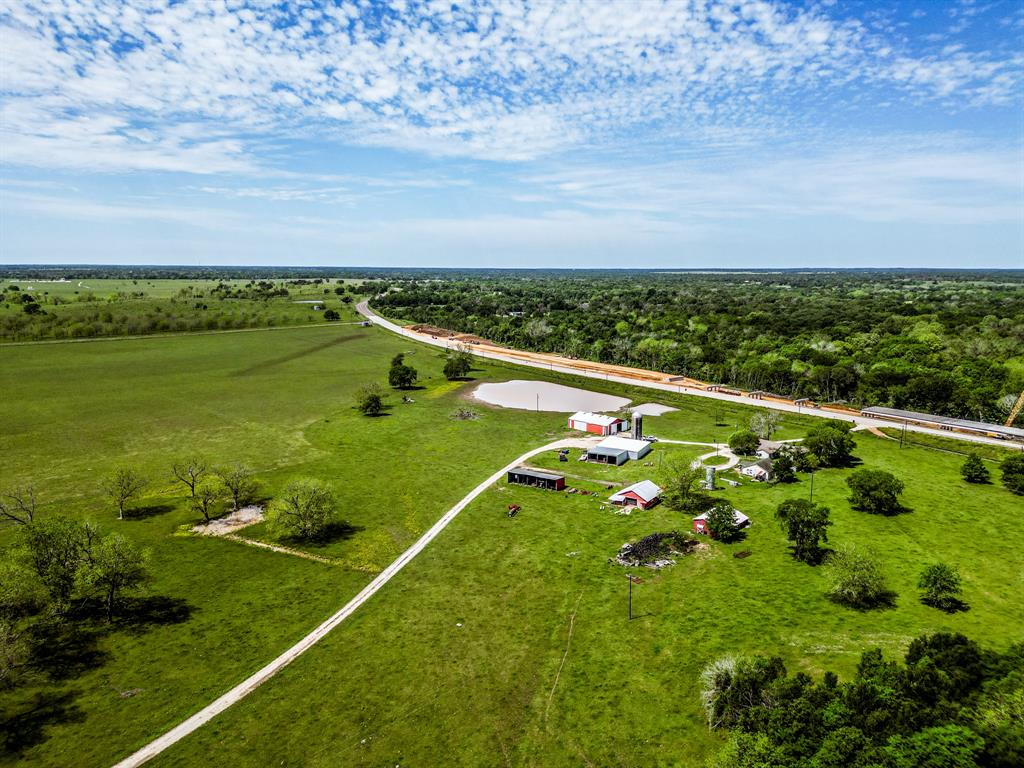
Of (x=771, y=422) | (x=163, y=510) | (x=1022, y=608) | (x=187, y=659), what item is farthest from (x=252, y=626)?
(x=771, y=422)

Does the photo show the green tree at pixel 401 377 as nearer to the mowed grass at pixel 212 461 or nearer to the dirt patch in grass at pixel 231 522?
the mowed grass at pixel 212 461

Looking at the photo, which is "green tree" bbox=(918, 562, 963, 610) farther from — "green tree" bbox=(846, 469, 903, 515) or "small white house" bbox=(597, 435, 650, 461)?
"small white house" bbox=(597, 435, 650, 461)

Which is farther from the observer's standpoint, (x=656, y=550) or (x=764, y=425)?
(x=764, y=425)

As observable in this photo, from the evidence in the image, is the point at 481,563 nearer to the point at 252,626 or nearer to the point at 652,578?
the point at 652,578

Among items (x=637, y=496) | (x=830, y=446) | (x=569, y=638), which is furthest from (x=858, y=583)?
(x=830, y=446)

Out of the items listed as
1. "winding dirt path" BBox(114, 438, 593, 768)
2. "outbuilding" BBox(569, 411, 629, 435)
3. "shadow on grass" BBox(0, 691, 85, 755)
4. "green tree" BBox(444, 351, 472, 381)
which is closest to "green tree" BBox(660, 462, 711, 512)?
"winding dirt path" BBox(114, 438, 593, 768)

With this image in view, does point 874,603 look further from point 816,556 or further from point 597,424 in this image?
point 597,424

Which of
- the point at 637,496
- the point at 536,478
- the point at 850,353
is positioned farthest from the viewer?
the point at 850,353
